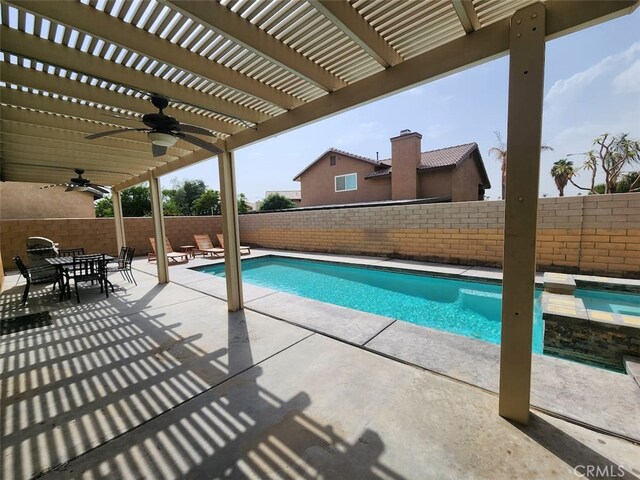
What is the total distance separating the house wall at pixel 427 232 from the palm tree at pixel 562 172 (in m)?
18.1

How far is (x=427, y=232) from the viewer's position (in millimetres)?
8078

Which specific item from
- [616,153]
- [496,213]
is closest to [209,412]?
[496,213]

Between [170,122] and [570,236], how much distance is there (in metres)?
8.04

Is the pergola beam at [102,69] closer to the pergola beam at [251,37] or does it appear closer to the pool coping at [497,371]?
the pergola beam at [251,37]

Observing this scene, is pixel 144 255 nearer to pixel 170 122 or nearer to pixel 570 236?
pixel 170 122

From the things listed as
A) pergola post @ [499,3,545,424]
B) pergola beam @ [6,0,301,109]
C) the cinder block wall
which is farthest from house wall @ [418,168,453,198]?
pergola post @ [499,3,545,424]

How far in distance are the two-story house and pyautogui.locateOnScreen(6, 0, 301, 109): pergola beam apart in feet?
37.0

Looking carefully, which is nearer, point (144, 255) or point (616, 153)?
point (144, 255)

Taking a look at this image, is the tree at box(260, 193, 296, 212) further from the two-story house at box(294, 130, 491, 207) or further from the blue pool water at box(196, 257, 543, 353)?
the blue pool water at box(196, 257, 543, 353)

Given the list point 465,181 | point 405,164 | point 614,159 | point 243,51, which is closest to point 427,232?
point 405,164

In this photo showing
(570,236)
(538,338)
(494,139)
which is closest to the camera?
(538,338)

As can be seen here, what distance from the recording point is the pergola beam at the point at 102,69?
207cm

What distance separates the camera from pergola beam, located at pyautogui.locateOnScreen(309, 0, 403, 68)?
1769mm

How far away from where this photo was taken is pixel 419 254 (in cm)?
834
